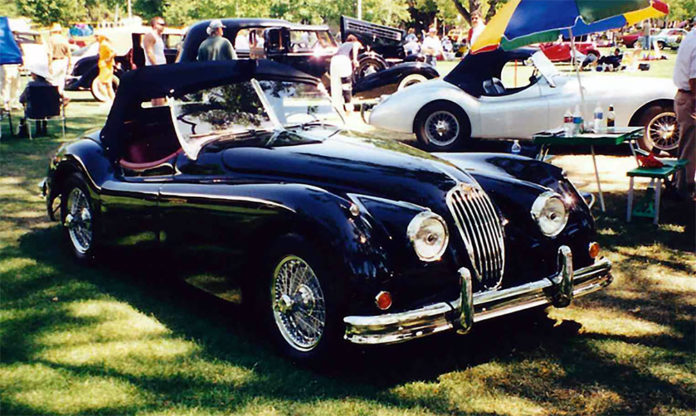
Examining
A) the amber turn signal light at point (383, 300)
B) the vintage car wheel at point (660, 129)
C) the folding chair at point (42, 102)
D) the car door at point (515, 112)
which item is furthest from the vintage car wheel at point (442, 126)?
the amber turn signal light at point (383, 300)

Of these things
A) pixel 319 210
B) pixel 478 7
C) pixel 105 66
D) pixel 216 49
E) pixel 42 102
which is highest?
pixel 478 7

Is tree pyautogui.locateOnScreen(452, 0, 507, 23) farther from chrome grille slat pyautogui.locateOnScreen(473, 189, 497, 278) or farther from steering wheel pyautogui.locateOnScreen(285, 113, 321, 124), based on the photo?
chrome grille slat pyautogui.locateOnScreen(473, 189, 497, 278)

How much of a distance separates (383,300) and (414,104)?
8.00m

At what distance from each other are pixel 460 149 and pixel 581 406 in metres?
7.76

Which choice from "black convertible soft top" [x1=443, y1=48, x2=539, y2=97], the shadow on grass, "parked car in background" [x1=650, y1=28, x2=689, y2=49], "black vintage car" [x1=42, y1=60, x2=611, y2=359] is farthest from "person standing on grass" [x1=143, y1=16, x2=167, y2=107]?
"parked car in background" [x1=650, y1=28, x2=689, y2=49]

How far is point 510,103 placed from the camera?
10734mm

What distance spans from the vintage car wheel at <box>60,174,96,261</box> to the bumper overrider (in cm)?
316

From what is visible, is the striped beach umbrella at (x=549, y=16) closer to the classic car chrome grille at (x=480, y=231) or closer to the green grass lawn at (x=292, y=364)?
the green grass lawn at (x=292, y=364)

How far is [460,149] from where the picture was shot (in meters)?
11.1

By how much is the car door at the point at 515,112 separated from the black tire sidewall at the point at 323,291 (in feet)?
23.7

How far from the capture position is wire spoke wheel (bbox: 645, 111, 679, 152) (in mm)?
9883

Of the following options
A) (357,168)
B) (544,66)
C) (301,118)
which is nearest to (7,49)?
(544,66)

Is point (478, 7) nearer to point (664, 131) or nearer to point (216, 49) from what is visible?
point (216, 49)

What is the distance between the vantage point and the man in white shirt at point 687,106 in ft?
23.6
